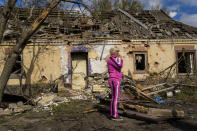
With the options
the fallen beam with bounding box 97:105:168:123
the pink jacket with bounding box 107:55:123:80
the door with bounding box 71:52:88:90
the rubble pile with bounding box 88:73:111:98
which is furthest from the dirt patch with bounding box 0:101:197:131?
the door with bounding box 71:52:88:90

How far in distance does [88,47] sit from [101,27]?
2.05 m

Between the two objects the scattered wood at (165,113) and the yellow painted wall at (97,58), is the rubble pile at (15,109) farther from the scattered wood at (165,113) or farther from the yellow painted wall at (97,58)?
the scattered wood at (165,113)

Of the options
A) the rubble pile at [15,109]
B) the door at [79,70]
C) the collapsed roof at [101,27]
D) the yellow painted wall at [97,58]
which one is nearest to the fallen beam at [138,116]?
the rubble pile at [15,109]

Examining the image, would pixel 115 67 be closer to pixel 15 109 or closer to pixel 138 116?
pixel 138 116

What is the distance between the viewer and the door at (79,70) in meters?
10.4

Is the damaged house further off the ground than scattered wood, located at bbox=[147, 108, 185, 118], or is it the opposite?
the damaged house

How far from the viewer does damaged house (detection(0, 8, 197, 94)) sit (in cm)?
984

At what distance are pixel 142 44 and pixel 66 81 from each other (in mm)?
5933

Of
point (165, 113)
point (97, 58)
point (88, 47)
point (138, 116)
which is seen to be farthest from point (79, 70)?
point (165, 113)

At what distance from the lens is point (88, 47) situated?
1037 cm

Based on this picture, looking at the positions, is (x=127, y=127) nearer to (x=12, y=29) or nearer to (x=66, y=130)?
(x=66, y=130)

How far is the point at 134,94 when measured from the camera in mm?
6426

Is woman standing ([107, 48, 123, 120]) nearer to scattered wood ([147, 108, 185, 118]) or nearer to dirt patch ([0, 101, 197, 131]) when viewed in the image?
dirt patch ([0, 101, 197, 131])

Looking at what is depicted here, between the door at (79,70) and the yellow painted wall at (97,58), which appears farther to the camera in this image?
the door at (79,70)
